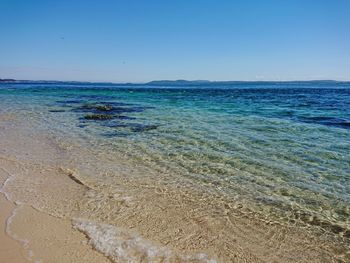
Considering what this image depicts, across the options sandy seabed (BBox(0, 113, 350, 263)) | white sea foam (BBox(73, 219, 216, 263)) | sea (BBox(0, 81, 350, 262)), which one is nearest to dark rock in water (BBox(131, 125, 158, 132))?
sea (BBox(0, 81, 350, 262))

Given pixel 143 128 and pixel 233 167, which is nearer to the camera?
pixel 233 167

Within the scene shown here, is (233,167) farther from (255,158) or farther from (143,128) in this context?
(143,128)

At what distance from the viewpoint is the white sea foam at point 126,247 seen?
429 centimetres

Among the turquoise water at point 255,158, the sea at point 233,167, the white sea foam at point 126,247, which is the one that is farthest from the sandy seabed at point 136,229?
the turquoise water at point 255,158

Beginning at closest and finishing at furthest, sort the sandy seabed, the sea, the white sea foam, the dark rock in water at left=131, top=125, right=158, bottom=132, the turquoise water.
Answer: the white sea foam → the sandy seabed → the sea → the turquoise water → the dark rock in water at left=131, top=125, right=158, bottom=132

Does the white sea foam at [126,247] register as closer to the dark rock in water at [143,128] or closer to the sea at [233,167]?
the sea at [233,167]

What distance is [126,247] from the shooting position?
4.54m

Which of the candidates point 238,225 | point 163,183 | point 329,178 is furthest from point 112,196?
point 329,178

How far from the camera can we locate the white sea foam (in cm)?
429

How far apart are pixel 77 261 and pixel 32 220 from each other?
1586 mm

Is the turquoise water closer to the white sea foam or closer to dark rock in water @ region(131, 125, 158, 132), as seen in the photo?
dark rock in water @ region(131, 125, 158, 132)

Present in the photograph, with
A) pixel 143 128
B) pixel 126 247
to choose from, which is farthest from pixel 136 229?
pixel 143 128

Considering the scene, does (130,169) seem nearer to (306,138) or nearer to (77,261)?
(77,261)

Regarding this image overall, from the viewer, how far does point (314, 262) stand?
4.34 m
